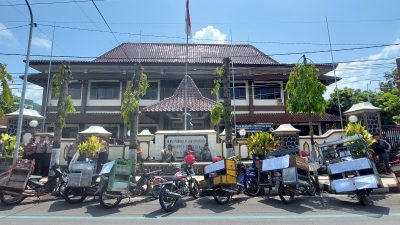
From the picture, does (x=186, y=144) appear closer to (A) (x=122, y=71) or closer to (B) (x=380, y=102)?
(A) (x=122, y=71)

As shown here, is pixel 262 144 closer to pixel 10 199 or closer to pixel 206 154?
pixel 206 154

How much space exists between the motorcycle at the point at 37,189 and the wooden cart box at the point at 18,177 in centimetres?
15

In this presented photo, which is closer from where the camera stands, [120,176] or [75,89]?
[120,176]

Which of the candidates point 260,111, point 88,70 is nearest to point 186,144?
point 260,111

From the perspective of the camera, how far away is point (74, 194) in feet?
25.8

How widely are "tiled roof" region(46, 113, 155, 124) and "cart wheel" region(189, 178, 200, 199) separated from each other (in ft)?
42.9

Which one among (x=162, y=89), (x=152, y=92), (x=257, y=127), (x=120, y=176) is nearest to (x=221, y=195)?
(x=120, y=176)

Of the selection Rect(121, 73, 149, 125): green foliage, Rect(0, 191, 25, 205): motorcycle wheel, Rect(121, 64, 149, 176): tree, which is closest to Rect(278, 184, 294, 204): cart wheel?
Rect(121, 64, 149, 176): tree

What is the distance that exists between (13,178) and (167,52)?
20.4 m

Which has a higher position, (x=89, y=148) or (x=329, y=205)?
(x=89, y=148)

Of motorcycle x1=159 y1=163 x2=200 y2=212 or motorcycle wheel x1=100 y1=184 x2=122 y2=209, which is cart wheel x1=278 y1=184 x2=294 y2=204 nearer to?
motorcycle x1=159 y1=163 x2=200 y2=212

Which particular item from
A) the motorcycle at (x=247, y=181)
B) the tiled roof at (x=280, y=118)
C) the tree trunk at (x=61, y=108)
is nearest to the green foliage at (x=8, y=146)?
the tree trunk at (x=61, y=108)

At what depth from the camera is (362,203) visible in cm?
701

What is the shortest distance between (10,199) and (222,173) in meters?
5.95
